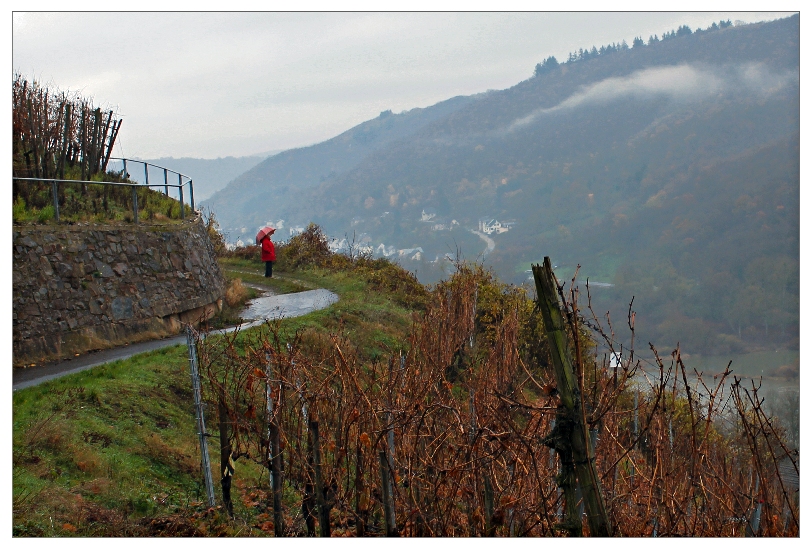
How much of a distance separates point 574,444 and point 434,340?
7.05 metres

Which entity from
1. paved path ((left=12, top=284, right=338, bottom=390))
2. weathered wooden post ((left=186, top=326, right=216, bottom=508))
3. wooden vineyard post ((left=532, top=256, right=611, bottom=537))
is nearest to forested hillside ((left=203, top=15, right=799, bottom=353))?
paved path ((left=12, top=284, right=338, bottom=390))


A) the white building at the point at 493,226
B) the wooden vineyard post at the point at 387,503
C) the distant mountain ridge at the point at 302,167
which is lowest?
the wooden vineyard post at the point at 387,503

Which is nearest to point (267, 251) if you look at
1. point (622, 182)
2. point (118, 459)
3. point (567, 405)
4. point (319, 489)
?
point (118, 459)

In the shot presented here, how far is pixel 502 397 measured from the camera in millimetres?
3822

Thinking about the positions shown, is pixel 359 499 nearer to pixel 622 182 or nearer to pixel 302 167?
pixel 622 182

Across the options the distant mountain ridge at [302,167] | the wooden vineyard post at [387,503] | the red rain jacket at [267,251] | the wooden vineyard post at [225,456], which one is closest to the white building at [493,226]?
the distant mountain ridge at [302,167]

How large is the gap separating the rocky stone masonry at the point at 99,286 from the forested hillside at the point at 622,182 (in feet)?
116

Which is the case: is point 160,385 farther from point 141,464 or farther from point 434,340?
point 434,340

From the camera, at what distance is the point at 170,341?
12.3 meters

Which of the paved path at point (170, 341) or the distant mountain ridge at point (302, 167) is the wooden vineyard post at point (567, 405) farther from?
the distant mountain ridge at point (302, 167)

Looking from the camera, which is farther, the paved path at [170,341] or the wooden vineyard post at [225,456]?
the paved path at [170,341]

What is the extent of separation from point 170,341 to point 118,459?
185 inches

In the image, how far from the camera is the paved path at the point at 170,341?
9.67 meters
